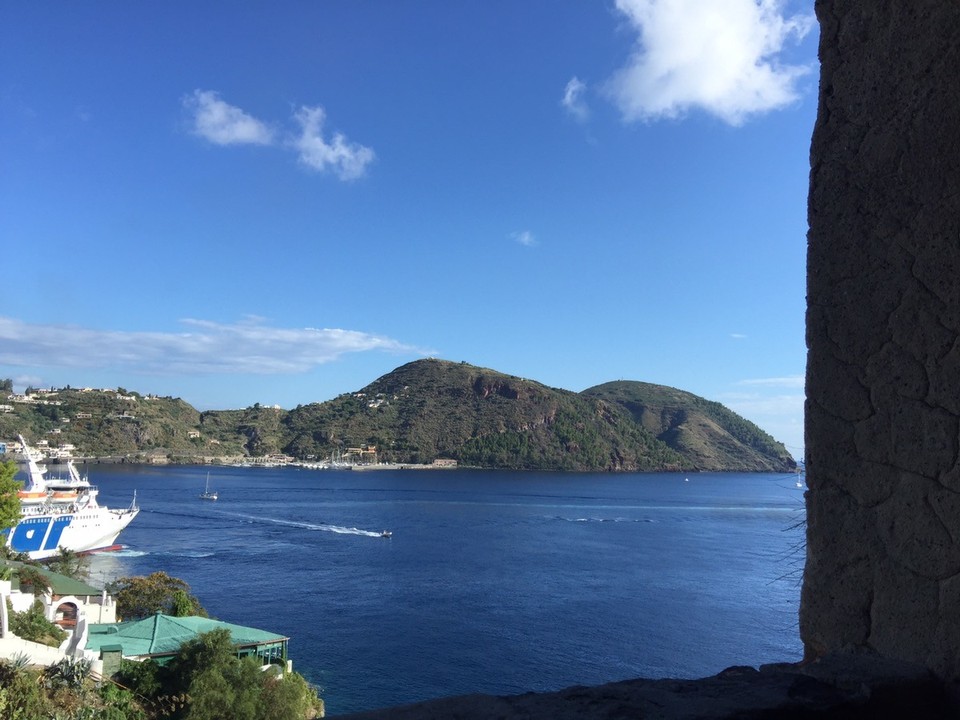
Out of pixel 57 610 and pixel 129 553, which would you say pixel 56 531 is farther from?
pixel 57 610

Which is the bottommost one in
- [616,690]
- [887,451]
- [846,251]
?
[616,690]

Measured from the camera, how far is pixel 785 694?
1.89m

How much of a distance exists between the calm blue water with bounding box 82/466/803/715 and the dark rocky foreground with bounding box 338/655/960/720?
2.79 feet

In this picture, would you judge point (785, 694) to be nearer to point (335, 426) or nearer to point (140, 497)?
point (140, 497)

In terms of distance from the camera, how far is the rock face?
6.72 feet

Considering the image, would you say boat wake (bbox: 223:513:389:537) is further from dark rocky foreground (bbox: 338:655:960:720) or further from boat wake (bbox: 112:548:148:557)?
dark rocky foreground (bbox: 338:655:960:720)

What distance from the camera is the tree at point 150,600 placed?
1030 inches

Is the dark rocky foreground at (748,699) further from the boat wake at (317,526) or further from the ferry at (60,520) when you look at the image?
the boat wake at (317,526)

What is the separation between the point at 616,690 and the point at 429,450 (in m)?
158

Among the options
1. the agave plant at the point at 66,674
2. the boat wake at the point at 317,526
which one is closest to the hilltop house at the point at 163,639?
the agave plant at the point at 66,674

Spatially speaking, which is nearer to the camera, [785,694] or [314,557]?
[785,694]

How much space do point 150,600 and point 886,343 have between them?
29.7 metres

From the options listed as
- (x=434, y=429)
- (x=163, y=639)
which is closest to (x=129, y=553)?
(x=163, y=639)

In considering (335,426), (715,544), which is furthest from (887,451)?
(335,426)
